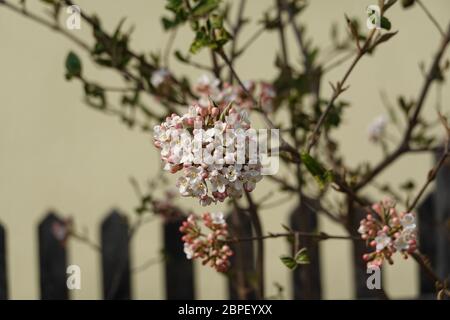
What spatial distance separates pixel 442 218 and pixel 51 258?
1378 millimetres

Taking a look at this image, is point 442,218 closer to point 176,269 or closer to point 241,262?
point 176,269

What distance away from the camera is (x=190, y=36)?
3.58 meters

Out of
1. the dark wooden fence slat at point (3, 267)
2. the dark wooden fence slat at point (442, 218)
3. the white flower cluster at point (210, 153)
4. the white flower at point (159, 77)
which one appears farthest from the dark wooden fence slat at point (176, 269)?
the white flower cluster at point (210, 153)

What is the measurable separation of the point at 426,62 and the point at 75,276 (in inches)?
77.4

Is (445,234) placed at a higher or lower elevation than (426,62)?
lower

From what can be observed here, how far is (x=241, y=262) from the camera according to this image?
7.95ft

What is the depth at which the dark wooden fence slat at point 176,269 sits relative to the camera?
3.10m

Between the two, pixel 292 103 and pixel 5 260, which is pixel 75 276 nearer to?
pixel 5 260

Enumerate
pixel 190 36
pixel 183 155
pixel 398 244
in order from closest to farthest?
pixel 183 155 → pixel 398 244 → pixel 190 36

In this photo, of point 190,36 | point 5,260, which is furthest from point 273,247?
point 5,260

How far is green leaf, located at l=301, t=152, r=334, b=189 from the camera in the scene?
1.61 meters

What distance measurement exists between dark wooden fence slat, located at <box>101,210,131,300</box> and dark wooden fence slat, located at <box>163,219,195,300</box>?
5.4 inches

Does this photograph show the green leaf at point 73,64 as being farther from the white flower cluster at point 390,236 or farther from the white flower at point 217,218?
the white flower cluster at point 390,236
